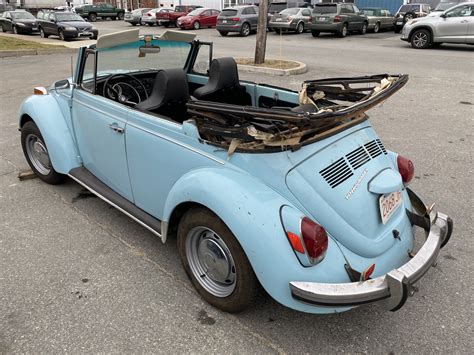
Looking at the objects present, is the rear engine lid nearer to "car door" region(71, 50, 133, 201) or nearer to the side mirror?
"car door" region(71, 50, 133, 201)

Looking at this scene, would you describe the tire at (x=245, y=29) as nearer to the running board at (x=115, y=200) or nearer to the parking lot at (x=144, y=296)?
the parking lot at (x=144, y=296)

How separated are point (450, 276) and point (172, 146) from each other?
2.22 metres

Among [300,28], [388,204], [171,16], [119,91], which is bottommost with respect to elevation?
[388,204]

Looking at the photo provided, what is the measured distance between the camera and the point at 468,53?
13.9 m

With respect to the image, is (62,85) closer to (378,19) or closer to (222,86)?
(222,86)

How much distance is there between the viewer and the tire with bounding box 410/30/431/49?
1492cm

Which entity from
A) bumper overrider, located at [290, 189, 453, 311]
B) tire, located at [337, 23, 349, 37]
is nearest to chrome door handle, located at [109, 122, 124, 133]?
bumper overrider, located at [290, 189, 453, 311]

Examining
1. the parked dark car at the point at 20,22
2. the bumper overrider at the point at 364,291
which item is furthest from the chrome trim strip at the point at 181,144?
the parked dark car at the point at 20,22

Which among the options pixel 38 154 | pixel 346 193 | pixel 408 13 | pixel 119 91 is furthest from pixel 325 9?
pixel 346 193

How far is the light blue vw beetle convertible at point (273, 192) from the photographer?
2.16 meters

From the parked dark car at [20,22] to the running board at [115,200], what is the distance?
23.5 metres

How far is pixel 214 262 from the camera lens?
2580mm

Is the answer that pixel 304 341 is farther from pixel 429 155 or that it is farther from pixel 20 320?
pixel 429 155

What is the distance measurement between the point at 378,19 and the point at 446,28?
9.25 metres
